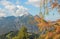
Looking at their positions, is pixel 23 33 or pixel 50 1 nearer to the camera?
pixel 50 1

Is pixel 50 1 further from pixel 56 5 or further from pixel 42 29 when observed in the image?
pixel 42 29

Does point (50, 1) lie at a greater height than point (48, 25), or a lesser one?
greater

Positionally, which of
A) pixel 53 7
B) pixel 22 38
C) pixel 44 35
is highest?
pixel 53 7

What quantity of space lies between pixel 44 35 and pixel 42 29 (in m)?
0.20

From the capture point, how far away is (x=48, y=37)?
5.96 meters

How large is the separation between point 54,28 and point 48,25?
0.26m

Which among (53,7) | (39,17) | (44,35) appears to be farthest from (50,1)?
(44,35)

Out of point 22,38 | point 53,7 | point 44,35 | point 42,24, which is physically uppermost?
point 53,7

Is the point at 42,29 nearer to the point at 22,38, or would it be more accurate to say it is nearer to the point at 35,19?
the point at 35,19

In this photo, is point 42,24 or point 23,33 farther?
point 23,33

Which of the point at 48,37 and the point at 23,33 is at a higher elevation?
the point at 48,37

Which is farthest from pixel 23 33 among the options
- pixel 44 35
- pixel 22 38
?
pixel 44 35

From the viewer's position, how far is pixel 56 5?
6.04 meters

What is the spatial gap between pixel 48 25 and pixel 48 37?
34 cm
